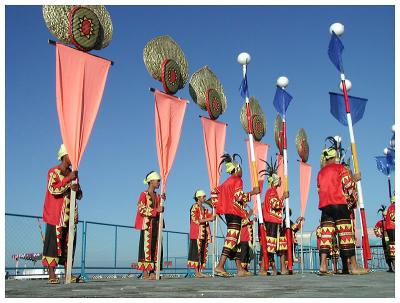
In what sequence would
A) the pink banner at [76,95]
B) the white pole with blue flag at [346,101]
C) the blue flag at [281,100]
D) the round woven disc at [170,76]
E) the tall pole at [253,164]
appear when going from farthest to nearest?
1. the blue flag at [281,100]
2. the round woven disc at [170,76]
3. the tall pole at [253,164]
4. the white pole with blue flag at [346,101]
5. the pink banner at [76,95]

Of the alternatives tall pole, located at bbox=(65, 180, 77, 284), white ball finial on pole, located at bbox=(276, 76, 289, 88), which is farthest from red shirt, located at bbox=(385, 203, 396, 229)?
tall pole, located at bbox=(65, 180, 77, 284)

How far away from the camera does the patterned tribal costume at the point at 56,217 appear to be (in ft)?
20.5

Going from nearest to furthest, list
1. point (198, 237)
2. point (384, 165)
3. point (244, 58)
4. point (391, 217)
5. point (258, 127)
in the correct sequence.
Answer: point (244, 58), point (198, 237), point (391, 217), point (258, 127), point (384, 165)

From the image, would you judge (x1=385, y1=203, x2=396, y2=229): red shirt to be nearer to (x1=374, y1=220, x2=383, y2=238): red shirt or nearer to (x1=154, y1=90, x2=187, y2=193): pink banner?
(x1=374, y1=220, x2=383, y2=238): red shirt

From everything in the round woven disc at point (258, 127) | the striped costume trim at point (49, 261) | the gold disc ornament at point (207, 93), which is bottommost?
the striped costume trim at point (49, 261)

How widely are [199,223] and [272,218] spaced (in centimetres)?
141

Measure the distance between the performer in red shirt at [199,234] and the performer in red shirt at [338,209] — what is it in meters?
2.83

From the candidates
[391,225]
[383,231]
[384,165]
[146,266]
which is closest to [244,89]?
[146,266]

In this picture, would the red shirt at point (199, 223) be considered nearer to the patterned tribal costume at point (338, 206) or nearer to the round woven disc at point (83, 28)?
the patterned tribal costume at point (338, 206)

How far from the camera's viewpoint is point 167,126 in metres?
8.28

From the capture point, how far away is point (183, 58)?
979 cm

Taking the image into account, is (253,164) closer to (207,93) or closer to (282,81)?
(282,81)

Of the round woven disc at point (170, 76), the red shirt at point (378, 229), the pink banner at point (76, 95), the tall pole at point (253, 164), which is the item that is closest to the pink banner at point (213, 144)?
the tall pole at point (253, 164)

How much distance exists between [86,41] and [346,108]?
175 inches
